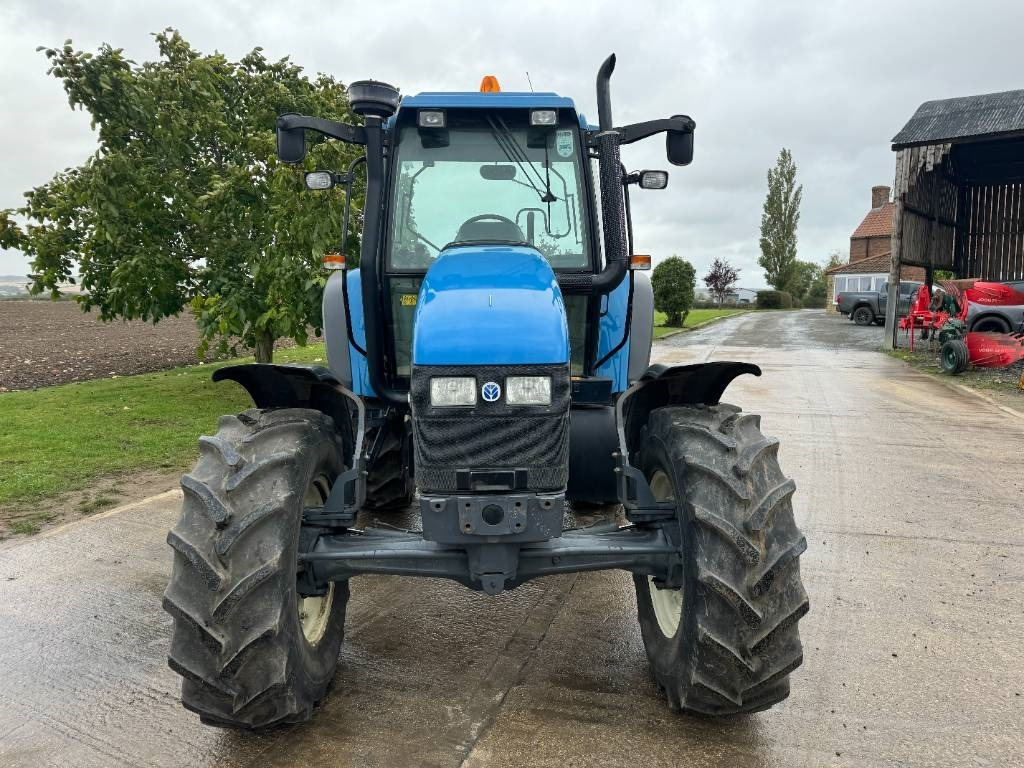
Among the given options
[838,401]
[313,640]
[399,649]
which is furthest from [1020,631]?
[838,401]

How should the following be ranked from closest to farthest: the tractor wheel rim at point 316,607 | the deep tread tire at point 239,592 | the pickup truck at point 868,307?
the deep tread tire at point 239,592 → the tractor wheel rim at point 316,607 → the pickup truck at point 868,307

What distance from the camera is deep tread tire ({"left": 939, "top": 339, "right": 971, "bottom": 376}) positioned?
14.3 meters

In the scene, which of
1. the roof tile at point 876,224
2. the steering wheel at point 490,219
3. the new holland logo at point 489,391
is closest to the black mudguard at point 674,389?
the new holland logo at point 489,391

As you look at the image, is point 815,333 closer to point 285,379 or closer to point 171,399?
point 171,399

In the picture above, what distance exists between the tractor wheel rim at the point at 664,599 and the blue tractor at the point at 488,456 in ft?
0.04

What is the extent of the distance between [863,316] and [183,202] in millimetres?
27809

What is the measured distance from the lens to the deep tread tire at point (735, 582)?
2.77 m

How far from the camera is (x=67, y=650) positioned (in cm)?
371

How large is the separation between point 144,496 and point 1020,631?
5.97 metres

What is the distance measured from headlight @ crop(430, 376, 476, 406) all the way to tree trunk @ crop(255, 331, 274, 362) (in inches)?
315

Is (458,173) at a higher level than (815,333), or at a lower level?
higher

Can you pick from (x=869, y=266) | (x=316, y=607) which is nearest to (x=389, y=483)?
(x=316, y=607)

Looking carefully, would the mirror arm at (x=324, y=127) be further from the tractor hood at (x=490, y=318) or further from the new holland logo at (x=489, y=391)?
the new holland logo at (x=489, y=391)

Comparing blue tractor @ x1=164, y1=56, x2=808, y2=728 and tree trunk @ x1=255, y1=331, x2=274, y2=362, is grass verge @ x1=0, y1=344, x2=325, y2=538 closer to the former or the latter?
tree trunk @ x1=255, y1=331, x2=274, y2=362
